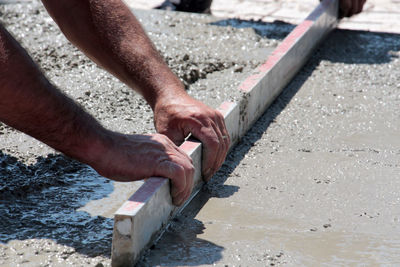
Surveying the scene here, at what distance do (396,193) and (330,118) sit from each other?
99cm

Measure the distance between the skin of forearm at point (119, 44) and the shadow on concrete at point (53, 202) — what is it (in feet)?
1.64

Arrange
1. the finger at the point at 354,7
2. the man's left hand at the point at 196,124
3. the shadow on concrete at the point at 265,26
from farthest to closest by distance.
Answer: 1. the finger at the point at 354,7
2. the shadow on concrete at the point at 265,26
3. the man's left hand at the point at 196,124

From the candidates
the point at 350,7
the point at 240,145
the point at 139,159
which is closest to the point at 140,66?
the point at 139,159

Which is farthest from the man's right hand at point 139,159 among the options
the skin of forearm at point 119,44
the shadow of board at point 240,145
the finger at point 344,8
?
the finger at point 344,8

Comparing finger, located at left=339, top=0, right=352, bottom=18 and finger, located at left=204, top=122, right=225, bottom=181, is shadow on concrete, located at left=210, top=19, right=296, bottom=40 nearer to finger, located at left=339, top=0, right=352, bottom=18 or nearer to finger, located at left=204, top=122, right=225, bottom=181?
finger, located at left=339, top=0, right=352, bottom=18

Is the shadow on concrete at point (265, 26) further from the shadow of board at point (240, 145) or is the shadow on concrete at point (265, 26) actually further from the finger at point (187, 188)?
the finger at point (187, 188)

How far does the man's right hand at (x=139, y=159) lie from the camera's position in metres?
2.57

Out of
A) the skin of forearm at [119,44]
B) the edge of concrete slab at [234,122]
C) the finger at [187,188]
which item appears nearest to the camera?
the edge of concrete slab at [234,122]

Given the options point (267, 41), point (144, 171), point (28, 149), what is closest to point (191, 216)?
point (144, 171)

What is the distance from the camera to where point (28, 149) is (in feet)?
11.3

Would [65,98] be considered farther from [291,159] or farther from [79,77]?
[79,77]

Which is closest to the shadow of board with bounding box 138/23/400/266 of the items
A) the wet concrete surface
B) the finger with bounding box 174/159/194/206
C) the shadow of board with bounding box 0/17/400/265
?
the shadow of board with bounding box 0/17/400/265

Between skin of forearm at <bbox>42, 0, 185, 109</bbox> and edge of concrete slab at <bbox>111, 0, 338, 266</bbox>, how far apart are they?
319 mm

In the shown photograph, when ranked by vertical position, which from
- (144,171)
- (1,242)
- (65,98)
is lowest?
(1,242)
